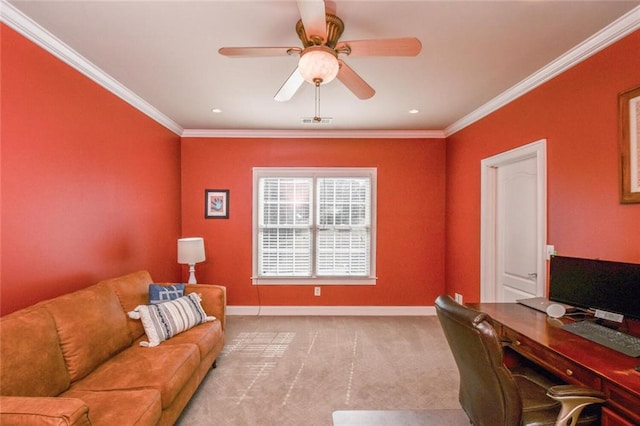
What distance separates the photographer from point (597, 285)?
1862mm

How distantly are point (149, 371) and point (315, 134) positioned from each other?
3.48 metres

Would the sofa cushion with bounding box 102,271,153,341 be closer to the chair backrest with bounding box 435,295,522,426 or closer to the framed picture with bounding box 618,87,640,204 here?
the chair backrest with bounding box 435,295,522,426

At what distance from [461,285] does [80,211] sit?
4195mm

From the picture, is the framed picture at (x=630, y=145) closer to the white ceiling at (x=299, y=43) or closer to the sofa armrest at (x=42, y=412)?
the white ceiling at (x=299, y=43)

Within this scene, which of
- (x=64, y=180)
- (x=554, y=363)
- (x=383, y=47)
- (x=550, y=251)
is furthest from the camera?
(x=550, y=251)

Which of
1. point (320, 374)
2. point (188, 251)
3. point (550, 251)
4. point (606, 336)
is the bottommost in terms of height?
point (320, 374)

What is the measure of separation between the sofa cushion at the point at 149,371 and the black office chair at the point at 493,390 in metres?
1.66

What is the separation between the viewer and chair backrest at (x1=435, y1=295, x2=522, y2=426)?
130cm

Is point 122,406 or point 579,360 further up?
point 579,360

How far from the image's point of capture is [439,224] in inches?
178

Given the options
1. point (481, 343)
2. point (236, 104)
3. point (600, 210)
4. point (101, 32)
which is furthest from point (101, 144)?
point (600, 210)

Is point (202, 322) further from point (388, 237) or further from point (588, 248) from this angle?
point (588, 248)

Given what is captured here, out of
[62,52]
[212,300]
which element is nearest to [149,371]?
[212,300]

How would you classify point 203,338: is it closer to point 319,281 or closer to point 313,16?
point 319,281
